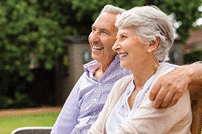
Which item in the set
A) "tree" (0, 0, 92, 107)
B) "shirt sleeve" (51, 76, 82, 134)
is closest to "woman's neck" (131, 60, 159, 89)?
"shirt sleeve" (51, 76, 82, 134)

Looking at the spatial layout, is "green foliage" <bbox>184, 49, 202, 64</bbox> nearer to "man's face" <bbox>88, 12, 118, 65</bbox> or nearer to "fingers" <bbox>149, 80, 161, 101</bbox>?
"man's face" <bbox>88, 12, 118, 65</bbox>

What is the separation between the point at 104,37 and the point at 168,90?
40.6 inches

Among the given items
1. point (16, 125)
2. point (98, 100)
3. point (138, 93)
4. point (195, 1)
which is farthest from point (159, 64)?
point (195, 1)

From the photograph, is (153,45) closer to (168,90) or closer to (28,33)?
(168,90)

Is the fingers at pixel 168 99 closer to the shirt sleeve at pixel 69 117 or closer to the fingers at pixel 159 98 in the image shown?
the fingers at pixel 159 98

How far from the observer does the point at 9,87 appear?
50.3 feet

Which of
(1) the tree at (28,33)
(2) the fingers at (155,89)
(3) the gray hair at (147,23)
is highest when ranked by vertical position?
(3) the gray hair at (147,23)

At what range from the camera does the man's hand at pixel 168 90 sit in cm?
137

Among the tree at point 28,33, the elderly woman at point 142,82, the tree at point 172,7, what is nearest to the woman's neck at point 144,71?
the elderly woman at point 142,82

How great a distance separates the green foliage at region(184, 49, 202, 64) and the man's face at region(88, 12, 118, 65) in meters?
15.3

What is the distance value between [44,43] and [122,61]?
1166cm

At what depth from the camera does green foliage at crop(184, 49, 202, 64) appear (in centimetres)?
1700

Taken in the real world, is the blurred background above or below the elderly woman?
below

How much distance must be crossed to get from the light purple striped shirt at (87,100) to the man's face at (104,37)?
0.26ft
